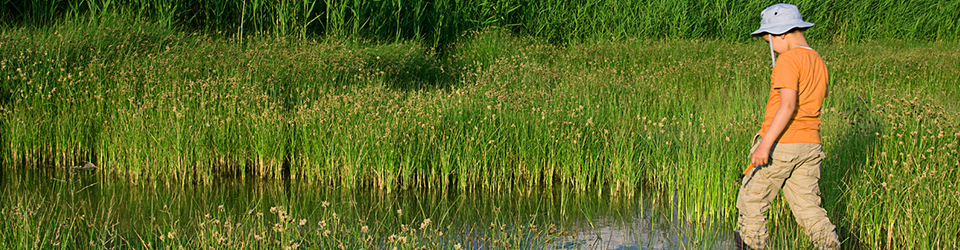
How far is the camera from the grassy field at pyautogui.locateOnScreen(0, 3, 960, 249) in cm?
472

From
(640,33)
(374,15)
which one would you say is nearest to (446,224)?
(374,15)

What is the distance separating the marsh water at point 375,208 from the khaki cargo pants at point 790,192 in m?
0.33

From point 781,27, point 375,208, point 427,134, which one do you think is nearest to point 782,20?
point 781,27

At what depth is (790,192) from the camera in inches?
156

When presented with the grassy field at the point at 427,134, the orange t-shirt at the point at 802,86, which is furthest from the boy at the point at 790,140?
the grassy field at the point at 427,134

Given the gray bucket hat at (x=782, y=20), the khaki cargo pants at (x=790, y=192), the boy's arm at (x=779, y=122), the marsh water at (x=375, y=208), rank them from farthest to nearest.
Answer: the marsh water at (x=375, y=208), the khaki cargo pants at (x=790, y=192), the gray bucket hat at (x=782, y=20), the boy's arm at (x=779, y=122)

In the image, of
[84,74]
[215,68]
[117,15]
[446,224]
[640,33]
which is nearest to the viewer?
[446,224]

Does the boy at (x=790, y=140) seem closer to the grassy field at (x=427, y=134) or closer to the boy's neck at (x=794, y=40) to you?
the boy's neck at (x=794, y=40)

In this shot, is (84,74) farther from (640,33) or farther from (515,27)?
(640,33)

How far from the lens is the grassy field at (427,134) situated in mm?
4723

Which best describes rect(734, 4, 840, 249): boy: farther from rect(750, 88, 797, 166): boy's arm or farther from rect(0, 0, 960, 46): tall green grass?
rect(0, 0, 960, 46): tall green grass

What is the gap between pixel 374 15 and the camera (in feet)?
37.9

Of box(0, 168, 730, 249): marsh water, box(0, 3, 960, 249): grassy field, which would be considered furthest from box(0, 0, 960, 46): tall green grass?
box(0, 168, 730, 249): marsh water

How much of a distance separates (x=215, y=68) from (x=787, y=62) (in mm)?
6284
